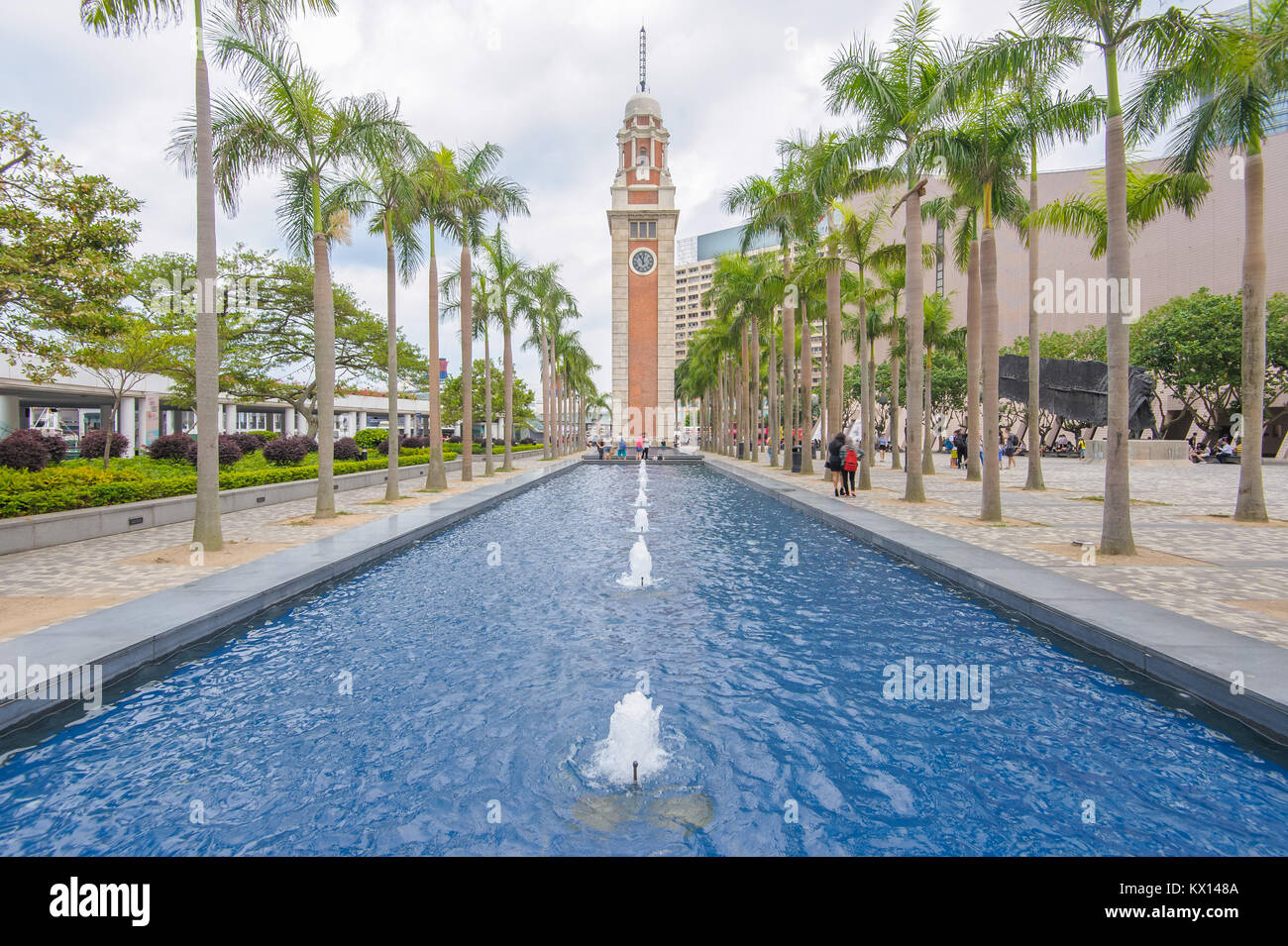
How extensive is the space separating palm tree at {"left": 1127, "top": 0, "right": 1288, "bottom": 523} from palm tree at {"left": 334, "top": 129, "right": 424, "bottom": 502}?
1458 cm

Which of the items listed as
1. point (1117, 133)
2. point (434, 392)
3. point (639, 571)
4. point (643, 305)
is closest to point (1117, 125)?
point (1117, 133)

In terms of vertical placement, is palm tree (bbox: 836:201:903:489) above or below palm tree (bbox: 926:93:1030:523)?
above

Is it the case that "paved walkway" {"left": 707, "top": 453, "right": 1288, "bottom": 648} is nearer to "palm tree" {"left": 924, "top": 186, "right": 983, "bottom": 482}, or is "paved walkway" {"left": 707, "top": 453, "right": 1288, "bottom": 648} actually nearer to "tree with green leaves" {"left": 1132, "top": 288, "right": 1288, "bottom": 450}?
"palm tree" {"left": 924, "top": 186, "right": 983, "bottom": 482}

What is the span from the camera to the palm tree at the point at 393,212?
16641 millimetres

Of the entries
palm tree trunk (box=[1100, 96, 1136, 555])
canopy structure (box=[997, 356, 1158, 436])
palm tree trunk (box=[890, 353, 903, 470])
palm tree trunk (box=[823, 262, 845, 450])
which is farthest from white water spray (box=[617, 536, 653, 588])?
canopy structure (box=[997, 356, 1158, 436])

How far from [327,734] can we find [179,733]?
3.43 feet

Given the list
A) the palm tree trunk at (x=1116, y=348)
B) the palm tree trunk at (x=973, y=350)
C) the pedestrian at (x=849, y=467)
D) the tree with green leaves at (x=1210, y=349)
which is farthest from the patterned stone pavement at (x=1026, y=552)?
the tree with green leaves at (x=1210, y=349)

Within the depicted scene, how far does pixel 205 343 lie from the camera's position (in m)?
10.5

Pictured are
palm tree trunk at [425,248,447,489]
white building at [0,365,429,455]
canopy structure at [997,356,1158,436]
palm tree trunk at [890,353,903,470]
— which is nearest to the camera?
palm tree trunk at [425,248,447,489]

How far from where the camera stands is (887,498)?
18781 mm

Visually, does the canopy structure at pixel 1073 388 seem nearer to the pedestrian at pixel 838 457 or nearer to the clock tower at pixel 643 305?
the pedestrian at pixel 838 457

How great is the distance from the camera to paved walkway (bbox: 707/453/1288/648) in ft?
24.3

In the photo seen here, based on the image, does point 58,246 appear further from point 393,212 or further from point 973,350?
point 973,350
